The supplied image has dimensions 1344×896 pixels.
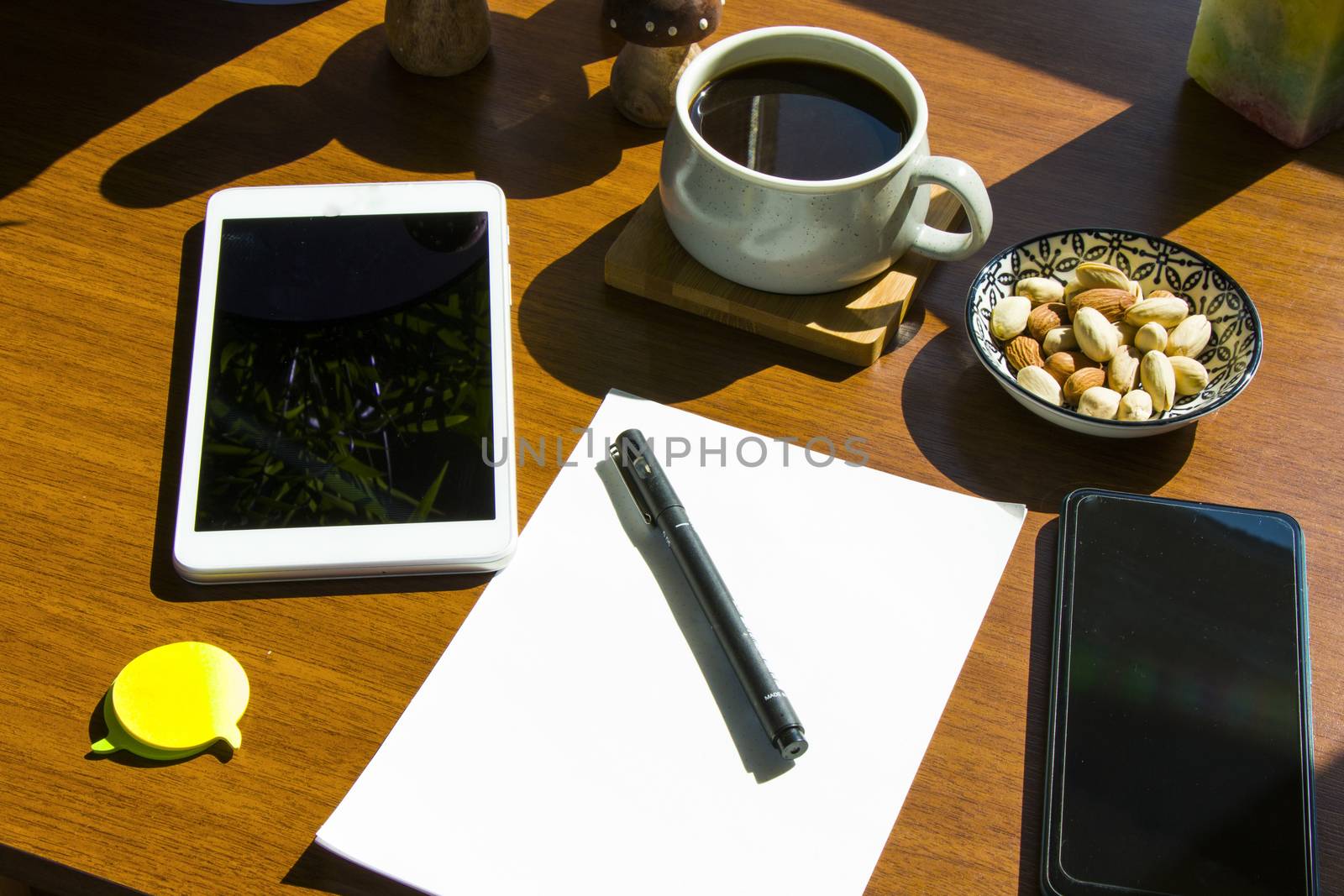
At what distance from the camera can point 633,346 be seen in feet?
2.25

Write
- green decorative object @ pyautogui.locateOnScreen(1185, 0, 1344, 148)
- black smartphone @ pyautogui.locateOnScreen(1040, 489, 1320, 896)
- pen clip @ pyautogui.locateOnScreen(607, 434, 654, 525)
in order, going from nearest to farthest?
black smartphone @ pyautogui.locateOnScreen(1040, 489, 1320, 896)
pen clip @ pyautogui.locateOnScreen(607, 434, 654, 525)
green decorative object @ pyautogui.locateOnScreen(1185, 0, 1344, 148)

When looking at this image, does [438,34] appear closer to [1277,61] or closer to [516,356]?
[516,356]

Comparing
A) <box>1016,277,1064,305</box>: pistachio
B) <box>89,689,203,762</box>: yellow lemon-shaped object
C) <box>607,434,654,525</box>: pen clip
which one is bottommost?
<box>89,689,203,762</box>: yellow lemon-shaped object

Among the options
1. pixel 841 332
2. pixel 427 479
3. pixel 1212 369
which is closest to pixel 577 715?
pixel 427 479

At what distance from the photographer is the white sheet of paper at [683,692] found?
1.67 feet

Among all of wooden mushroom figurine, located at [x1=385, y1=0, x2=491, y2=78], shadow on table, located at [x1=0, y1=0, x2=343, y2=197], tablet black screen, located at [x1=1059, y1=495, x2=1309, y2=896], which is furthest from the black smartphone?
shadow on table, located at [x1=0, y1=0, x2=343, y2=197]

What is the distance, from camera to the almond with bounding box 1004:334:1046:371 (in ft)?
2.09

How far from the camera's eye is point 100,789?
521 millimetres

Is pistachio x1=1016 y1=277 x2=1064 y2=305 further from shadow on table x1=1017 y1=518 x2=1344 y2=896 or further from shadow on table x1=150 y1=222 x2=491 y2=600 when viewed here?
shadow on table x1=150 y1=222 x2=491 y2=600

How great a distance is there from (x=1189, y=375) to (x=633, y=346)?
303 mm

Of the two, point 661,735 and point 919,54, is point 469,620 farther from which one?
point 919,54

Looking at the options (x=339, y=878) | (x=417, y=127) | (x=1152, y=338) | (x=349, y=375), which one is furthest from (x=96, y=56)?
(x=1152, y=338)

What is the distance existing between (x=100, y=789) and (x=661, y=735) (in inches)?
9.9

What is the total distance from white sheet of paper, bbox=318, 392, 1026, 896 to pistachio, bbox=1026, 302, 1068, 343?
104 mm
